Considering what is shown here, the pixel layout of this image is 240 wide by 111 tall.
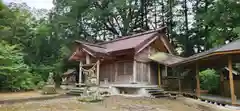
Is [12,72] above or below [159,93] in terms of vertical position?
above

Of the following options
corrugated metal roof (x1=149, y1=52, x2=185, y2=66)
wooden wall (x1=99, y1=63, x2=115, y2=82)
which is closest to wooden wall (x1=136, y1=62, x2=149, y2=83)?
corrugated metal roof (x1=149, y1=52, x2=185, y2=66)

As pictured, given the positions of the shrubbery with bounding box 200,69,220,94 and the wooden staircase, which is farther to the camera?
the shrubbery with bounding box 200,69,220,94

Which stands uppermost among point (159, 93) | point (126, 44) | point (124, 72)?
point (126, 44)

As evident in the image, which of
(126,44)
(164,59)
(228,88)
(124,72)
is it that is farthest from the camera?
(126,44)

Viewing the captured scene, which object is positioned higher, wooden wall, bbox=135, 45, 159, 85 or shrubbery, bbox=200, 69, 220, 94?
wooden wall, bbox=135, 45, 159, 85

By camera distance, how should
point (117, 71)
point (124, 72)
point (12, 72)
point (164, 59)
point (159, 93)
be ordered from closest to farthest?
point (159, 93) < point (164, 59) < point (124, 72) < point (117, 71) < point (12, 72)

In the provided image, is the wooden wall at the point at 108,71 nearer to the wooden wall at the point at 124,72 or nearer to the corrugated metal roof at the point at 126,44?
the wooden wall at the point at 124,72

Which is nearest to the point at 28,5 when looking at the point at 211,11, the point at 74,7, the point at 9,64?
the point at 74,7

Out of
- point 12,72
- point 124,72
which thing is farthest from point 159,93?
point 12,72

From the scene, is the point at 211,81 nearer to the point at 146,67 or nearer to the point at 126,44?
the point at 146,67

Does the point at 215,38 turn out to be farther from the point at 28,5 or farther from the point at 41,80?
the point at 28,5

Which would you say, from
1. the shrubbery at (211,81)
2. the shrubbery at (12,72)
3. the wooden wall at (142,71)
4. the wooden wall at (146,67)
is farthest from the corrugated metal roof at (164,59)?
the shrubbery at (12,72)

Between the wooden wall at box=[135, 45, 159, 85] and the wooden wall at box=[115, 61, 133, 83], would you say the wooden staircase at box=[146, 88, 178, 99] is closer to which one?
the wooden wall at box=[135, 45, 159, 85]

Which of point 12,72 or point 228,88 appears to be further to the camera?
point 12,72
